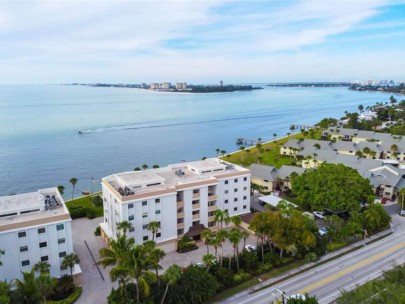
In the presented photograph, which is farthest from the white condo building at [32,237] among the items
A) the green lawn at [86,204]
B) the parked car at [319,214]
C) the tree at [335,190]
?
the parked car at [319,214]

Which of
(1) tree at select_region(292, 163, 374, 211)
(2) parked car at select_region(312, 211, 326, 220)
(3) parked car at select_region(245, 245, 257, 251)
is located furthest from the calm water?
(2) parked car at select_region(312, 211, 326, 220)

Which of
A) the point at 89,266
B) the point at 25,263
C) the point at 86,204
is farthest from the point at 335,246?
the point at 86,204

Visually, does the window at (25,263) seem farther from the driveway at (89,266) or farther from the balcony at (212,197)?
the balcony at (212,197)

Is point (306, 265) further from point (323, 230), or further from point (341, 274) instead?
point (323, 230)

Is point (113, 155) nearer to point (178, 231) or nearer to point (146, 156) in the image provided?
point (146, 156)

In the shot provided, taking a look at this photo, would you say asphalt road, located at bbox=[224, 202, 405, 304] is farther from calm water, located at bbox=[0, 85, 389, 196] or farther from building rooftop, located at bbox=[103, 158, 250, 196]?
calm water, located at bbox=[0, 85, 389, 196]

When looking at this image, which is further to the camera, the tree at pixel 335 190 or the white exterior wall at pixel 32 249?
the tree at pixel 335 190

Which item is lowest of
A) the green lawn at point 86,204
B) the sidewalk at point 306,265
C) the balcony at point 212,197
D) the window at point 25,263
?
the green lawn at point 86,204

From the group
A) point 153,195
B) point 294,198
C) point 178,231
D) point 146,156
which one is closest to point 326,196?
point 294,198
